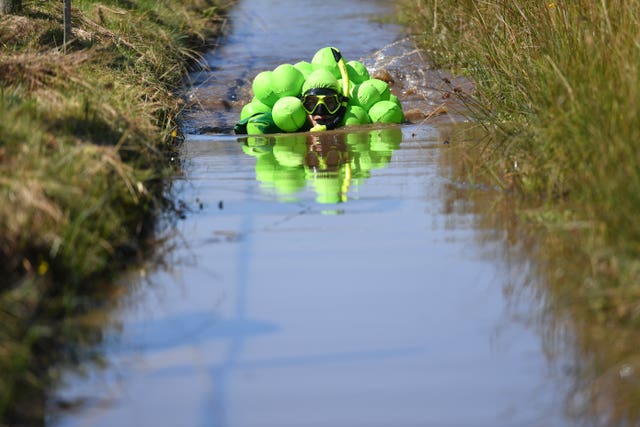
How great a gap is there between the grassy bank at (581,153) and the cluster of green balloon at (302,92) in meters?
1.40

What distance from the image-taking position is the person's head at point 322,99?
33.5ft

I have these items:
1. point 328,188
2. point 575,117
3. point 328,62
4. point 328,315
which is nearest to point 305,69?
point 328,62

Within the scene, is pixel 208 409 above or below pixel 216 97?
below

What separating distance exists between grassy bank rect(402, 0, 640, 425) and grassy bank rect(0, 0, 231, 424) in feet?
6.90

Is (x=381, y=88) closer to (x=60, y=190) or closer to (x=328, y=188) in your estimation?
(x=328, y=188)

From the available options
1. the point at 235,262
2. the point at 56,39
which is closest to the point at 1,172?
the point at 235,262

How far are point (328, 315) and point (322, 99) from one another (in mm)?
5460

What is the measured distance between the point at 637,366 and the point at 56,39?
8102 millimetres

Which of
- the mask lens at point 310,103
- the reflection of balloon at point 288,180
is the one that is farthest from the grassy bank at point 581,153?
the mask lens at point 310,103

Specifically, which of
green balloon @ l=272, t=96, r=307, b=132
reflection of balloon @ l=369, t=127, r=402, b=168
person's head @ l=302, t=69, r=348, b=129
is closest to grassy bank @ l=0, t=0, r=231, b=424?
green balloon @ l=272, t=96, r=307, b=132

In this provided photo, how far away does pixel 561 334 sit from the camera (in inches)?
184

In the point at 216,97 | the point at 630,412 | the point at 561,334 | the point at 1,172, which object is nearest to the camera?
the point at 630,412

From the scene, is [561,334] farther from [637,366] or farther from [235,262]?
[235,262]

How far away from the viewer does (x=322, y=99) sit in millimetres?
10234
